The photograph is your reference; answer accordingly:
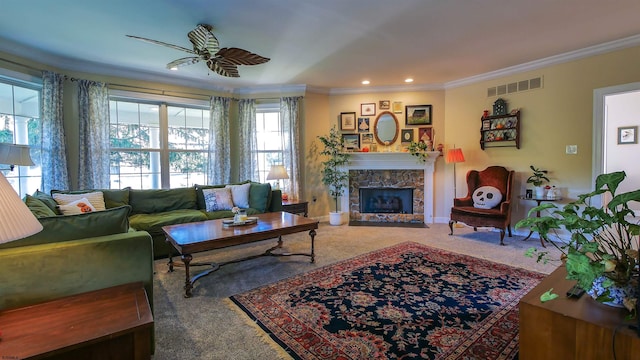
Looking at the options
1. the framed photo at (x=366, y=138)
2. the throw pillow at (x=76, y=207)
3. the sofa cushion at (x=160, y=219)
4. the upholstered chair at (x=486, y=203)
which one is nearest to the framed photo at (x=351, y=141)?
the framed photo at (x=366, y=138)

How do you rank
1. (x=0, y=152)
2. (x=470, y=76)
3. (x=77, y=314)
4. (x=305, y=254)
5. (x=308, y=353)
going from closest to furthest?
(x=77, y=314) → (x=308, y=353) → (x=0, y=152) → (x=305, y=254) → (x=470, y=76)

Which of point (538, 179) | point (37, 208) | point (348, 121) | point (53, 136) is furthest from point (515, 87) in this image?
point (53, 136)

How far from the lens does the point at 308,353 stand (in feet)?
5.90

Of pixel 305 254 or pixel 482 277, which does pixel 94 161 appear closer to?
pixel 305 254

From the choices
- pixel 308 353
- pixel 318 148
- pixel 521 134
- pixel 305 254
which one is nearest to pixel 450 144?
pixel 521 134

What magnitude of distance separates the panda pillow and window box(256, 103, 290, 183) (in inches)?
134

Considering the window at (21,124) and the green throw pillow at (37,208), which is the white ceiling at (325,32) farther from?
the green throw pillow at (37,208)

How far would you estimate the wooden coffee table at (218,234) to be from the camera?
2580 millimetres

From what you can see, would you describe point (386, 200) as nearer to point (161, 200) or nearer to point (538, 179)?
point (538, 179)

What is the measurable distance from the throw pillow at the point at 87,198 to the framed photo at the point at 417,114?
16.2ft

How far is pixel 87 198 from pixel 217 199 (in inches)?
60.3

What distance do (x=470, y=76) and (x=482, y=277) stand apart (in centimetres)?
Result: 355

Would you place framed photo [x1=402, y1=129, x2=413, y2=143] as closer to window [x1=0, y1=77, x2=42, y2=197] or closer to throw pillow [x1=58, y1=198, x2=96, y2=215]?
throw pillow [x1=58, y1=198, x2=96, y2=215]

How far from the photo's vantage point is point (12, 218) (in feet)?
3.15
